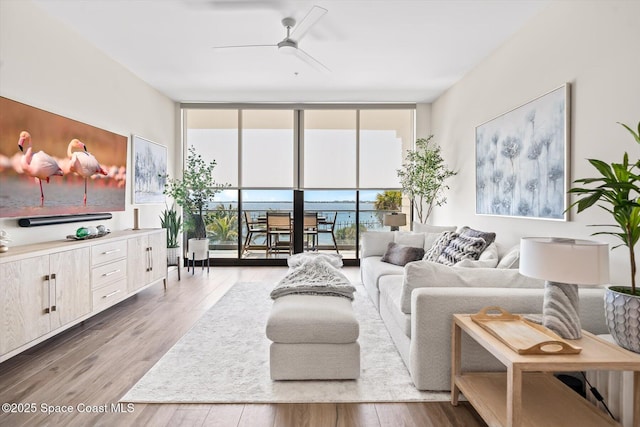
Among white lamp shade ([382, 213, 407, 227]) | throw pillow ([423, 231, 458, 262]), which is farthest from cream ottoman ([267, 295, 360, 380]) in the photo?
white lamp shade ([382, 213, 407, 227])

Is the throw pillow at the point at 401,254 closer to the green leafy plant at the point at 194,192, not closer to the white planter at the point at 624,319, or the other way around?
the white planter at the point at 624,319

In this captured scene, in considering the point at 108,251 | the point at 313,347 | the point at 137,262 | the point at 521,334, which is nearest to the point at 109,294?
the point at 108,251

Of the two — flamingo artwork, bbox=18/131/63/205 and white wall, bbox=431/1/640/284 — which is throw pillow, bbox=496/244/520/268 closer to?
white wall, bbox=431/1/640/284

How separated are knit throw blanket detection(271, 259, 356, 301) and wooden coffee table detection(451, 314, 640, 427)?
0.97 metres

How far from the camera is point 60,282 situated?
284 cm

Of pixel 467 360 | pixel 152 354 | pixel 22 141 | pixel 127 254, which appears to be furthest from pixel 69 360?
pixel 467 360

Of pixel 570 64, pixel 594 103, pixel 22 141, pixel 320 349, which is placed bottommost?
pixel 320 349

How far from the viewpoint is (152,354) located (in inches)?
109

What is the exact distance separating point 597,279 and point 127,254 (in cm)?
395

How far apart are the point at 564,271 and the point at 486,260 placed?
4.98 ft

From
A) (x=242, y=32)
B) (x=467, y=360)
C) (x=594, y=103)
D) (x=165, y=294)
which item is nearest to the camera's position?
(x=467, y=360)

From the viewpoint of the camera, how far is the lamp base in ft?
5.68

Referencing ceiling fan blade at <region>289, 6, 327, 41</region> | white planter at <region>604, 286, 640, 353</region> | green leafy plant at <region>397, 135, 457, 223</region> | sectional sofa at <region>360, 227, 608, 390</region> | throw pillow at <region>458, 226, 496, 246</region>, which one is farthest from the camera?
green leafy plant at <region>397, 135, 457, 223</region>

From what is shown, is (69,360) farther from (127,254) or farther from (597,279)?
(597,279)
